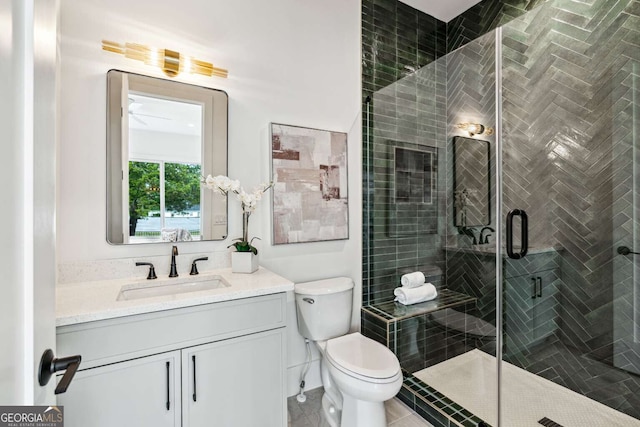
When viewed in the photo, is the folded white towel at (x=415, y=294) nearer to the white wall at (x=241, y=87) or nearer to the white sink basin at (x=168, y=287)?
the white wall at (x=241, y=87)

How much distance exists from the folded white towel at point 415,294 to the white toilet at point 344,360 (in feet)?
1.60

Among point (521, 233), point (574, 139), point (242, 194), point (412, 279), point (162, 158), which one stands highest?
point (574, 139)

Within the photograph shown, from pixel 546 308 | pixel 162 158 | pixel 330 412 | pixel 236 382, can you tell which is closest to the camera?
pixel 236 382

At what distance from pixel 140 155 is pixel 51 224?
3.69 feet

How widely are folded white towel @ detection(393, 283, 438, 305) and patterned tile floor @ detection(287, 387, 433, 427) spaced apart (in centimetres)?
67

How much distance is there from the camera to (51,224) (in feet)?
2.09

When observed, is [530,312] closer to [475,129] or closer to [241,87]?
[475,129]

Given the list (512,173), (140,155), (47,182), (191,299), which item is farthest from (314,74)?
(47,182)

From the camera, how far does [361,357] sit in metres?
1.65

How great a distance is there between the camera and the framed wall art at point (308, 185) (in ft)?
6.59

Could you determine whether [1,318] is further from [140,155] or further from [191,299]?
[140,155]

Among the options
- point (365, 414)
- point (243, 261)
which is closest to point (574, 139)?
point (365, 414)

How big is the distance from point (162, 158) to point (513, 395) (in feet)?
8.33

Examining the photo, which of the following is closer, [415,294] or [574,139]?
[574,139]
